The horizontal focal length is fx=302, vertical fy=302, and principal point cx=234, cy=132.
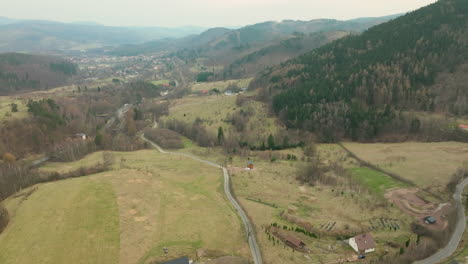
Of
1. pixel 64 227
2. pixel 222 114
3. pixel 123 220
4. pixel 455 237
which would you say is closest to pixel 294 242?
pixel 455 237

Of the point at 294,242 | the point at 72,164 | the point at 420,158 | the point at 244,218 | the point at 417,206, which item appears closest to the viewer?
the point at 294,242

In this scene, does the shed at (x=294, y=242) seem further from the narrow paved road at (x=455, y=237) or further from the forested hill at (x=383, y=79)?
the forested hill at (x=383, y=79)

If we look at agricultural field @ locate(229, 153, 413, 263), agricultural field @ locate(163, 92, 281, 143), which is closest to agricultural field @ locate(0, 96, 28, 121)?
agricultural field @ locate(163, 92, 281, 143)

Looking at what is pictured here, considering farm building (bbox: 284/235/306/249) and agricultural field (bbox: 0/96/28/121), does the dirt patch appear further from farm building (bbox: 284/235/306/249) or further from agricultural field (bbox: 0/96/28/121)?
agricultural field (bbox: 0/96/28/121)

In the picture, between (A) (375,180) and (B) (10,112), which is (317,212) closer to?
(A) (375,180)

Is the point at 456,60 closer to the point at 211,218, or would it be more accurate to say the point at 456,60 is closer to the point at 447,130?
the point at 447,130

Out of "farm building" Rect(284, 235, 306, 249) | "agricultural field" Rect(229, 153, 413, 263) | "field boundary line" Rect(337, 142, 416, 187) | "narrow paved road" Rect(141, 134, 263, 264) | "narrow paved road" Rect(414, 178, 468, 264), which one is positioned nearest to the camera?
"narrow paved road" Rect(414, 178, 468, 264)
